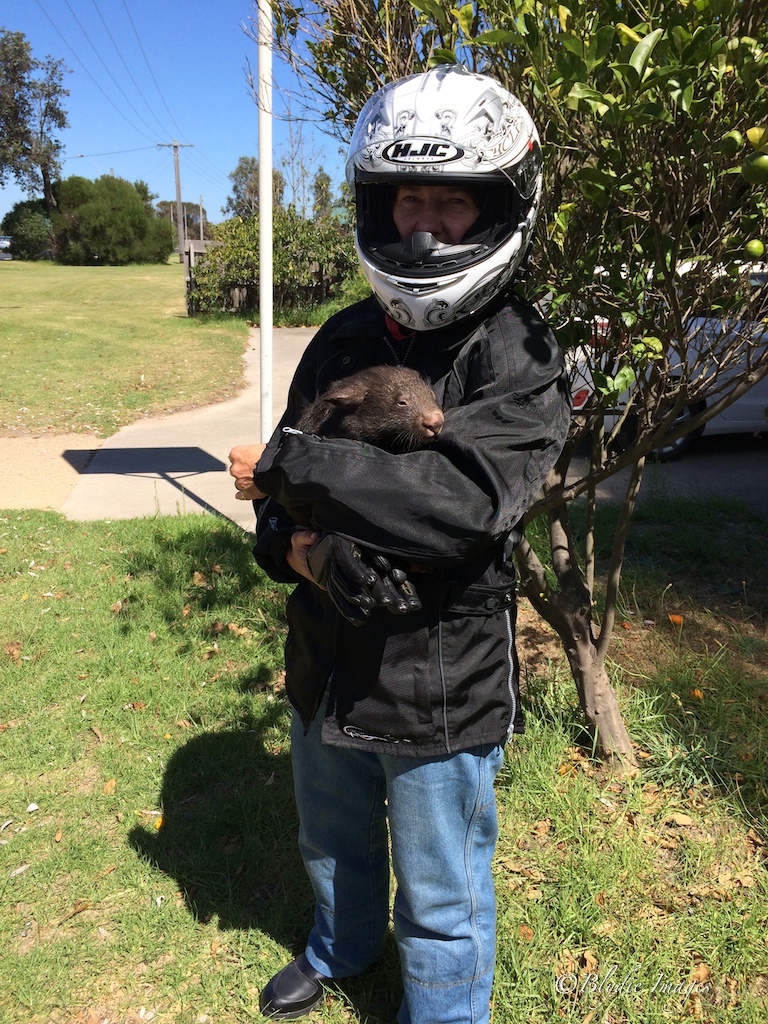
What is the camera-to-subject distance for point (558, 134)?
7.36ft

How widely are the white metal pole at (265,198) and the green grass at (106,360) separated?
4353mm

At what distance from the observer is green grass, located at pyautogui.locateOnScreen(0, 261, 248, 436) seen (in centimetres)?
1013

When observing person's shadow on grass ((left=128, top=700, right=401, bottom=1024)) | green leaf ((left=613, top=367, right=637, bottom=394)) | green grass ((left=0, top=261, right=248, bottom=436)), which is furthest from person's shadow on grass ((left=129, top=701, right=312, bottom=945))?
green grass ((left=0, top=261, right=248, bottom=436))

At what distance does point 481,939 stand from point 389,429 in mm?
1278

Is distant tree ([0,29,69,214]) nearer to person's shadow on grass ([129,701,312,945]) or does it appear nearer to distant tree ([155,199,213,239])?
distant tree ([155,199,213,239])

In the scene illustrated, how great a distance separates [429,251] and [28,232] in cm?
5430

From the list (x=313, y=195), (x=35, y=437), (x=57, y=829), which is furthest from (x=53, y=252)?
(x=57, y=829)

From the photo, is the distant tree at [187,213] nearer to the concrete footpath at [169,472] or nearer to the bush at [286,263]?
the bush at [286,263]

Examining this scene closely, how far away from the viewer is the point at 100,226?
4628 cm

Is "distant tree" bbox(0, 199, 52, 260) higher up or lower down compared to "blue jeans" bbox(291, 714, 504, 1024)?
higher up

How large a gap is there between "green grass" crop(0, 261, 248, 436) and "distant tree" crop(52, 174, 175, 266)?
77.4ft

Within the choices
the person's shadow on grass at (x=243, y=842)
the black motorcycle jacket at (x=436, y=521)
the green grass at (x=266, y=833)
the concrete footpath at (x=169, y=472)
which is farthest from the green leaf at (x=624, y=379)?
the concrete footpath at (x=169, y=472)

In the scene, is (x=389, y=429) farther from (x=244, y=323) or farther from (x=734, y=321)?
(x=244, y=323)

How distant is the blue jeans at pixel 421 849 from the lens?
6.06ft
